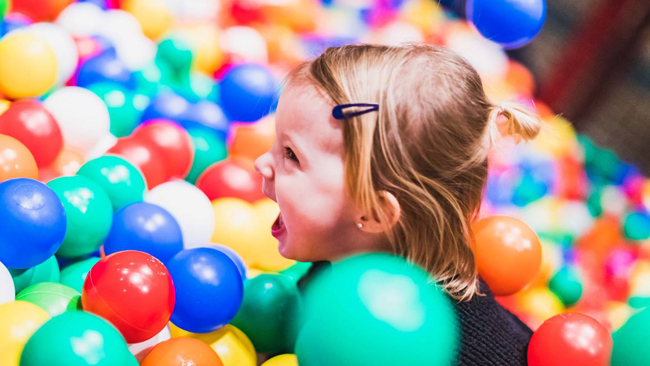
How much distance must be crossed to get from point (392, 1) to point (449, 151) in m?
1.77

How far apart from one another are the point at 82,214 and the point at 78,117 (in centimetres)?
38

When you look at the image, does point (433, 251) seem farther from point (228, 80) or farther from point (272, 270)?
point (228, 80)

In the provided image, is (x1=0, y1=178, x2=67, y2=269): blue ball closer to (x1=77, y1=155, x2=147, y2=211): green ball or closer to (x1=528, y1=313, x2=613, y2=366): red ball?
(x1=77, y1=155, x2=147, y2=211): green ball

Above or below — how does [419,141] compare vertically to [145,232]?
above

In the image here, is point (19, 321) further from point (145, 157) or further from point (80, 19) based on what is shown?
point (80, 19)

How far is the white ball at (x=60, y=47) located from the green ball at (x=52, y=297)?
0.67 meters

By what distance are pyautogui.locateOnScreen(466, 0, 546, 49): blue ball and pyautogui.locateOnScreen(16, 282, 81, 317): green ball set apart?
811 mm

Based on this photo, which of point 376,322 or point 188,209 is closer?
point 376,322

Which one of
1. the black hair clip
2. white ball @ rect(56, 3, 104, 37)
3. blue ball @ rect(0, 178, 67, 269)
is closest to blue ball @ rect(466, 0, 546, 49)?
the black hair clip

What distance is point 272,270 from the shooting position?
127cm

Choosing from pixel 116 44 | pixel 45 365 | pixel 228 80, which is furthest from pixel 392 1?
pixel 45 365

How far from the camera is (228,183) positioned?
136cm

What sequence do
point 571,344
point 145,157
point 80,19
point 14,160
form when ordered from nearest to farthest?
point 571,344 < point 14,160 < point 145,157 < point 80,19

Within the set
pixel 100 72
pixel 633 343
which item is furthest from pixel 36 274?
pixel 633 343
